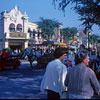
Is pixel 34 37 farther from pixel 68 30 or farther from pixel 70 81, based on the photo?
pixel 70 81

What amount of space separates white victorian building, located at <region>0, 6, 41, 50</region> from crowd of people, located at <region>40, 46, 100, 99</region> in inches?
Result: 1791

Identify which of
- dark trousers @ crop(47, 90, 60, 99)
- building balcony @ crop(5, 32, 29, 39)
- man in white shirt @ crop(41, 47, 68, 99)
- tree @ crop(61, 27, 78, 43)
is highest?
tree @ crop(61, 27, 78, 43)

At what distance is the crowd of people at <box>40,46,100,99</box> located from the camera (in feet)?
11.5

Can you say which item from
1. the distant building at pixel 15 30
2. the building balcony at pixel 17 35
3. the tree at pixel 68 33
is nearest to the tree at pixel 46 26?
the distant building at pixel 15 30

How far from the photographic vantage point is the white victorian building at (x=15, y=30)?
49.3 m

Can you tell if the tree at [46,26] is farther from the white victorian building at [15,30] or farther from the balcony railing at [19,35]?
the balcony railing at [19,35]

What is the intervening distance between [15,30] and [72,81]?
158 ft

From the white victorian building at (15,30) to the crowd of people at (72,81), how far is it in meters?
45.5

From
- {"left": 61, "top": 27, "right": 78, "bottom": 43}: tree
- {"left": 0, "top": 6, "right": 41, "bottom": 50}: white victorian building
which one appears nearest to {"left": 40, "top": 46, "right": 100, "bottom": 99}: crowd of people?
{"left": 0, "top": 6, "right": 41, "bottom": 50}: white victorian building

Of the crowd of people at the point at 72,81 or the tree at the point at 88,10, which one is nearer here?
the crowd of people at the point at 72,81

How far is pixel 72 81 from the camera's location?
3.62 metres

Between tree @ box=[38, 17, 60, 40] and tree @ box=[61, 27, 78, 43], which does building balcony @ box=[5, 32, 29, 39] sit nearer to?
tree @ box=[38, 17, 60, 40]

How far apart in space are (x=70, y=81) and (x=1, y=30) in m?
47.3

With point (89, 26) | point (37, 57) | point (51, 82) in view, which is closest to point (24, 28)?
point (37, 57)
